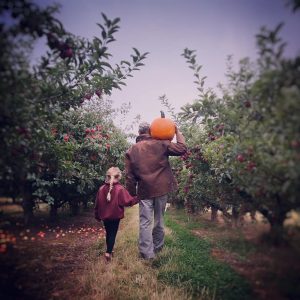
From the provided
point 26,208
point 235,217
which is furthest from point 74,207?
point 235,217

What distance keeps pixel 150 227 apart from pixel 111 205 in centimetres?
97

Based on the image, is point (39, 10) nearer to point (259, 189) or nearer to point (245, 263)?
point (259, 189)

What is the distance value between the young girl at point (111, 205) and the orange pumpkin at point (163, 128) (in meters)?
1.40

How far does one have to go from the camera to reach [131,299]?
4039mm

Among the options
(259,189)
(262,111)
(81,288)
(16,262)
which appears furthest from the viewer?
(81,288)

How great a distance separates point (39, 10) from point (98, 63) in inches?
47.8

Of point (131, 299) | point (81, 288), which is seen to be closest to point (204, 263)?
point (131, 299)

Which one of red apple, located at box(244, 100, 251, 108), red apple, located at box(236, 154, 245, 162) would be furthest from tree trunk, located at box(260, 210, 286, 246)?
red apple, located at box(244, 100, 251, 108)

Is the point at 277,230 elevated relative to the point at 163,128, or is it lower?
lower

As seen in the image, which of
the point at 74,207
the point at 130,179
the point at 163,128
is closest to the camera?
the point at 163,128

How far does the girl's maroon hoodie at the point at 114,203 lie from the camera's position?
597 cm

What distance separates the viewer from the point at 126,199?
6035 millimetres

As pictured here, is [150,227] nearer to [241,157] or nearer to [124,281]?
[124,281]

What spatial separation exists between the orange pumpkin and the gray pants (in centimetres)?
118
